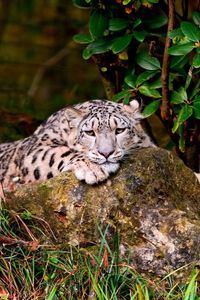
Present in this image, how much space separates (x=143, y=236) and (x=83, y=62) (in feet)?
26.7

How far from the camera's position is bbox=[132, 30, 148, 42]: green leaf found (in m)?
6.61

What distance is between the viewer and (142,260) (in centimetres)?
581

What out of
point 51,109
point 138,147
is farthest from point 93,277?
point 51,109

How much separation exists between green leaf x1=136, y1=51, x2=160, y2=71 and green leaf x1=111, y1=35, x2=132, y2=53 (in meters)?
0.21

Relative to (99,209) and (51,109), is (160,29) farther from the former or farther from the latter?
(51,109)

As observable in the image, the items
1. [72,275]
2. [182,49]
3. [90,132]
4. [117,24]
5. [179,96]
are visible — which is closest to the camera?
[72,275]

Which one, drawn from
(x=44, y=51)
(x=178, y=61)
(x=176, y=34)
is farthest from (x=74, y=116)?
(x=44, y=51)

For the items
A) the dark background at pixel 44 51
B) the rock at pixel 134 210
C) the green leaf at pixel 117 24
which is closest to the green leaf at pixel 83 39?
the green leaf at pixel 117 24

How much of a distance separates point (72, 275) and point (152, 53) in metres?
2.04

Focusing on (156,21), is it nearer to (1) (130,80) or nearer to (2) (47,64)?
(1) (130,80)

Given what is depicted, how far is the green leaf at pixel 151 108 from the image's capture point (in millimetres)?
6641

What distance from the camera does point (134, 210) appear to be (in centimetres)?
598

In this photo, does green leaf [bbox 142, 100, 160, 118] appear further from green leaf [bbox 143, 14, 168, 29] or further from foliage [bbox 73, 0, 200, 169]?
green leaf [bbox 143, 14, 168, 29]

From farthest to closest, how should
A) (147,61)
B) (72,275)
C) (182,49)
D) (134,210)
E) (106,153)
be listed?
(147,61), (182,49), (106,153), (134,210), (72,275)
